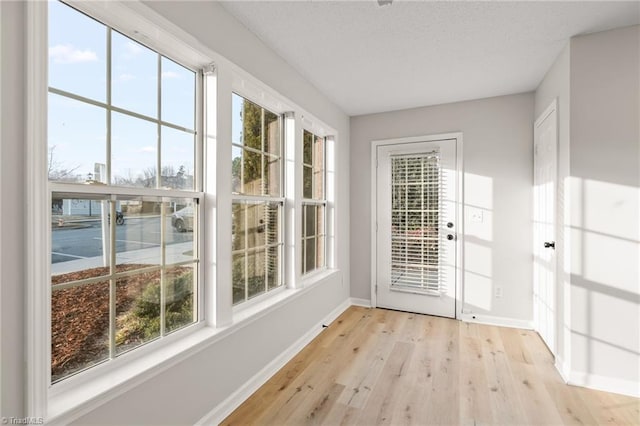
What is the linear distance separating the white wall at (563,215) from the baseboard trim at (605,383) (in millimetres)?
71

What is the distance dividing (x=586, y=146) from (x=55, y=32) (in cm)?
315

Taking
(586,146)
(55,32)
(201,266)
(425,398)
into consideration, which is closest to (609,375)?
(425,398)

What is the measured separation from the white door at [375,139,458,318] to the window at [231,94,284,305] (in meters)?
1.68

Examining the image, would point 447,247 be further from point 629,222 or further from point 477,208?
point 629,222

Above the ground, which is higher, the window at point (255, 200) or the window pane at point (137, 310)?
the window at point (255, 200)

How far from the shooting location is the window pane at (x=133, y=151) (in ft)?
4.83

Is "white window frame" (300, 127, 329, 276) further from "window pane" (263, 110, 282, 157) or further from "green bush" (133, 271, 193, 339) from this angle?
"green bush" (133, 271, 193, 339)

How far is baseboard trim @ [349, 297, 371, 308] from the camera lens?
413 cm

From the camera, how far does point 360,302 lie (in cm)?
418

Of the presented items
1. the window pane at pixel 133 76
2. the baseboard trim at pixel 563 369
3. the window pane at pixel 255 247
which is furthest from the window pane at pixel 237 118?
the baseboard trim at pixel 563 369

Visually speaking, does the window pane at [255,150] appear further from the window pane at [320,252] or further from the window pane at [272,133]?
the window pane at [320,252]

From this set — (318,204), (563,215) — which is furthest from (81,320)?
(563,215)

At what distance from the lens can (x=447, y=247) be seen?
3705 mm

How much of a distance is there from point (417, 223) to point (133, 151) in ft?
10.3
